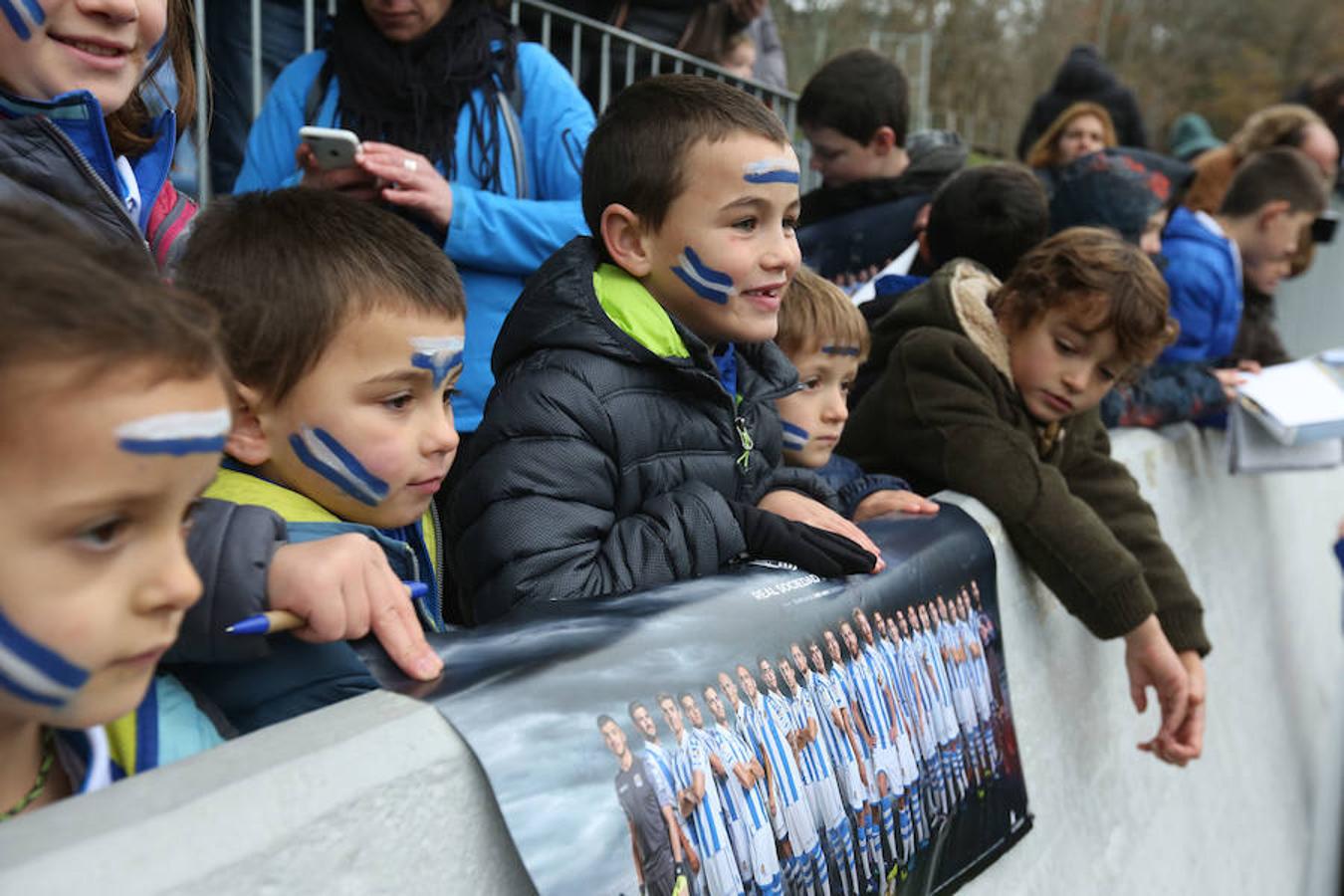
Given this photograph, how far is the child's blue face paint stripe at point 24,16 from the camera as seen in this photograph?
5.97 feet

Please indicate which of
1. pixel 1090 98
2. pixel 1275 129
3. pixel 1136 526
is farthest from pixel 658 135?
pixel 1090 98

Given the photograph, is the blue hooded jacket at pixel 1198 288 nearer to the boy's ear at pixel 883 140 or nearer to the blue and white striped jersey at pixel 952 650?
the boy's ear at pixel 883 140

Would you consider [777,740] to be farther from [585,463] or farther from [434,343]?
[434,343]

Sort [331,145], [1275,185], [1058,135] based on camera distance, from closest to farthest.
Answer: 1. [331,145]
2. [1275,185]
3. [1058,135]

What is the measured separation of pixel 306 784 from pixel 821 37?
15.1 meters

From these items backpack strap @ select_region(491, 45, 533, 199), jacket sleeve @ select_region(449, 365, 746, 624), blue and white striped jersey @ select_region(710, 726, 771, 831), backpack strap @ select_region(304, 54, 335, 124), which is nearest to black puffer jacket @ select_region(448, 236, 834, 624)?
jacket sleeve @ select_region(449, 365, 746, 624)

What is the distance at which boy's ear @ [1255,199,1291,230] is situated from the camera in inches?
243

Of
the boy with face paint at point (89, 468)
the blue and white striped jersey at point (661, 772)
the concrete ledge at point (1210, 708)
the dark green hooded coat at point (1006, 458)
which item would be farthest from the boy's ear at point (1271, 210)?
the boy with face paint at point (89, 468)

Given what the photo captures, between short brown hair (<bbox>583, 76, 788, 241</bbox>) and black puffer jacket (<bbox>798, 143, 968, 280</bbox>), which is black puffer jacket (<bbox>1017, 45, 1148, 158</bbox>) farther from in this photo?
short brown hair (<bbox>583, 76, 788, 241</bbox>)

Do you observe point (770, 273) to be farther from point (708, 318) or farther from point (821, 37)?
point (821, 37)

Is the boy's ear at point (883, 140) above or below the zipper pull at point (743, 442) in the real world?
above

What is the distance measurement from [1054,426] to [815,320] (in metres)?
0.87

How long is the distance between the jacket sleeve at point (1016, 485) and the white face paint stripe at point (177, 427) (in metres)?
2.27

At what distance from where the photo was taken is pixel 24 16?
6.00 feet
